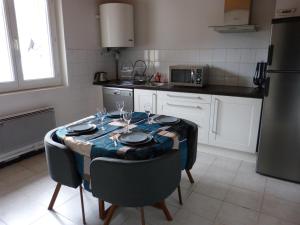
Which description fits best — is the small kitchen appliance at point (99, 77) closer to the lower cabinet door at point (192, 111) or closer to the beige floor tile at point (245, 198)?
the lower cabinet door at point (192, 111)

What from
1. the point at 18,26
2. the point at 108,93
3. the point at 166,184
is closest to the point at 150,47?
the point at 108,93

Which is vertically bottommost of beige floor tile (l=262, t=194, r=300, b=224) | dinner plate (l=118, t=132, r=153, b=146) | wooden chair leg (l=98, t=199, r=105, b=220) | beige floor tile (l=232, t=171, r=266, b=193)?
beige floor tile (l=262, t=194, r=300, b=224)

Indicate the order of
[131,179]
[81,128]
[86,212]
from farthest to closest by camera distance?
1. [86,212]
2. [81,128]
3. [131,179]

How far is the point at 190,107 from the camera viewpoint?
3033 mm

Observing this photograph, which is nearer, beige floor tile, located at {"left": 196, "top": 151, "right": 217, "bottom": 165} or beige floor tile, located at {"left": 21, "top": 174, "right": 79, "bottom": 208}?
beige floor tile, located at {"left": 21, "top": 174, "right": 79, "bottom": 208}

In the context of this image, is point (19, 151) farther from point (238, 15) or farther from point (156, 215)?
point (238, 15)

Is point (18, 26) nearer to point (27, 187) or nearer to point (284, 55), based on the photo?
point (27, 187)

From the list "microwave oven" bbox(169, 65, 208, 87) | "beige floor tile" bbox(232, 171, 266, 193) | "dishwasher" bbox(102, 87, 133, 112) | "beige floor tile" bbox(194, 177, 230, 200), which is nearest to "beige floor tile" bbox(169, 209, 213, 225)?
"beige floor tile" bbox(194, 177, 230, 200)

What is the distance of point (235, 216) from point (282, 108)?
1.16 meters

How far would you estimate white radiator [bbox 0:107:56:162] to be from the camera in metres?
2.66

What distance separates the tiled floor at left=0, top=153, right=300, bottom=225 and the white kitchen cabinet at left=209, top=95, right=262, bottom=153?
0.32 m

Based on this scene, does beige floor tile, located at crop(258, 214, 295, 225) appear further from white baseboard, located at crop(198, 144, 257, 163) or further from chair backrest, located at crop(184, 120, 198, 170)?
white baseboard, located at crop(198, 144, 257, 163)

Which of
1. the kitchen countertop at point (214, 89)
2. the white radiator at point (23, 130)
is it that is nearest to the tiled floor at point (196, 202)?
the white radiator at point (23, 130)

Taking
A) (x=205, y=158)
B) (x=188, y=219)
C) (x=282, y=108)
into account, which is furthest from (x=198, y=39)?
(x=188, y=219)
